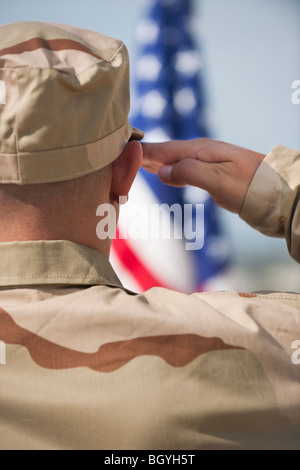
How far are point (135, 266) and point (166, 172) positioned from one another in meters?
1.34

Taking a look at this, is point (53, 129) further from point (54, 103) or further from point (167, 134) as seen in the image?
point (167, 134)

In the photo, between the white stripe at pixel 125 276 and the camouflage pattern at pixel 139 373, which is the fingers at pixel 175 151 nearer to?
the camouflage pattern at pixel 139 373

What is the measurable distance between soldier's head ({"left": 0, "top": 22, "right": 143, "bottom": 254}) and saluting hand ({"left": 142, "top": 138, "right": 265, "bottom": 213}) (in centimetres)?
35

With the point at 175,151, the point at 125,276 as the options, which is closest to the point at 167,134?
the point at 125,276

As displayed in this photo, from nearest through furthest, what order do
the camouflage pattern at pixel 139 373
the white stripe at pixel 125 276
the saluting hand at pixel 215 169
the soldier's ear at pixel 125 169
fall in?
the camouflage pattern at pixel 139 373, the soldier's ear at pixel 125 169, the saluting hand at pixel 215 169, the white stripe at pixel 125 276

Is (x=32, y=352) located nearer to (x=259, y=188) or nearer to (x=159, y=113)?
(x=259, y=188)

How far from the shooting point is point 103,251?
0.97 meters

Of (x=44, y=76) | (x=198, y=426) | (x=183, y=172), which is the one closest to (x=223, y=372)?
(x=198, y=426)

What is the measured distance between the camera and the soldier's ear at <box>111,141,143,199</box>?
1.00 metres

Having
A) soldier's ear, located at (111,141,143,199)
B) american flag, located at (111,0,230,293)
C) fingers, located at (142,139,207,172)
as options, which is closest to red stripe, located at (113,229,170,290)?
american flag, located at (111,0,230,293)

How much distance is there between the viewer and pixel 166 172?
1.30m

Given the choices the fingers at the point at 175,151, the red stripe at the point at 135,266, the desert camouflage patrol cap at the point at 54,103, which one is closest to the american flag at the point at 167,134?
the red stripe at the point at 135,266

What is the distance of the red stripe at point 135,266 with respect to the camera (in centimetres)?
256

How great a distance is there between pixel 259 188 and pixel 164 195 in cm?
143
